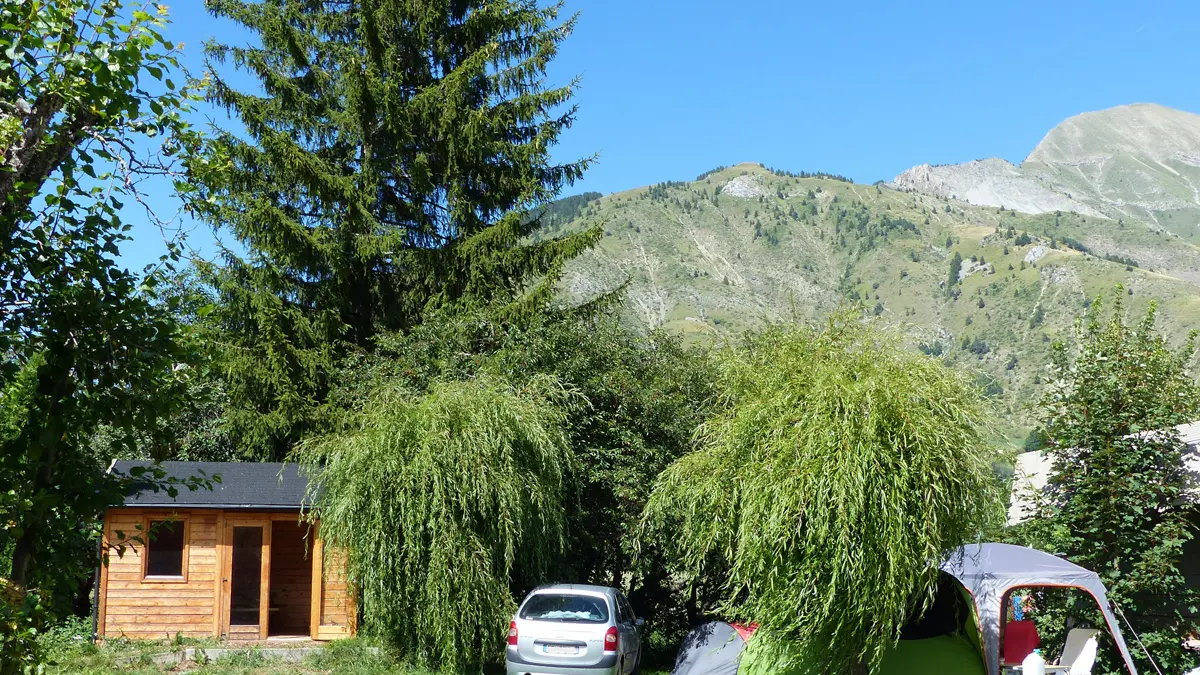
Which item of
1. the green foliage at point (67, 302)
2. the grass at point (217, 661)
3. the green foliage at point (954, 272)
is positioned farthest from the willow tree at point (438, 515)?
the green foliage at point (954, 272)

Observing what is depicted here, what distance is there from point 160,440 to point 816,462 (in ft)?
25.5

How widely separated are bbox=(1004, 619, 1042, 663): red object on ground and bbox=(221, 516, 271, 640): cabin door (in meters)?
12.2

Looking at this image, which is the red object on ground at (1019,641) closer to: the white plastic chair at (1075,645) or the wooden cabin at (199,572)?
the white plastic chair at (1075,645)

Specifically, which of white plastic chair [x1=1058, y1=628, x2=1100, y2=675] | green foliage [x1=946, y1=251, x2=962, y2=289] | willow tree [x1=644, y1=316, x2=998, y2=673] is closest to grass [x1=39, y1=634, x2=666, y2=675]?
willow tree [x1=644, y1=316, x2=998, y2=673]

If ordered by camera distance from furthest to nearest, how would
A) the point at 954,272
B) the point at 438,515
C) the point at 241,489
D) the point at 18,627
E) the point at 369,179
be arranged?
the point at 954,272, the point at 369,179, the point at 241,489, the point at 438,515, the point at 18,627

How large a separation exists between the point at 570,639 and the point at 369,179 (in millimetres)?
15623

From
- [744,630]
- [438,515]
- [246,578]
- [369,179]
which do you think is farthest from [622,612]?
[369,179]

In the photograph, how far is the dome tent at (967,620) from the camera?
43.8 ft

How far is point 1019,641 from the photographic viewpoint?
1402 centimetres

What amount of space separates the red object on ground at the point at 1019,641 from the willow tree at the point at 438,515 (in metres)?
7.03

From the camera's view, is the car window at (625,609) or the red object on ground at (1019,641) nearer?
the red object on ground at (1019,641)

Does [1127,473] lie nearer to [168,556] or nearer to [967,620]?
[967,620]

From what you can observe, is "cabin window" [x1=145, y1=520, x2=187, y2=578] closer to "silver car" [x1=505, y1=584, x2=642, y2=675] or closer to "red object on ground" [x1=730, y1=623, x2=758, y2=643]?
"silver car" [x1=505, y1=584, x2=642, y2=675]

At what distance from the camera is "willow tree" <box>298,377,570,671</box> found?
14625mm
